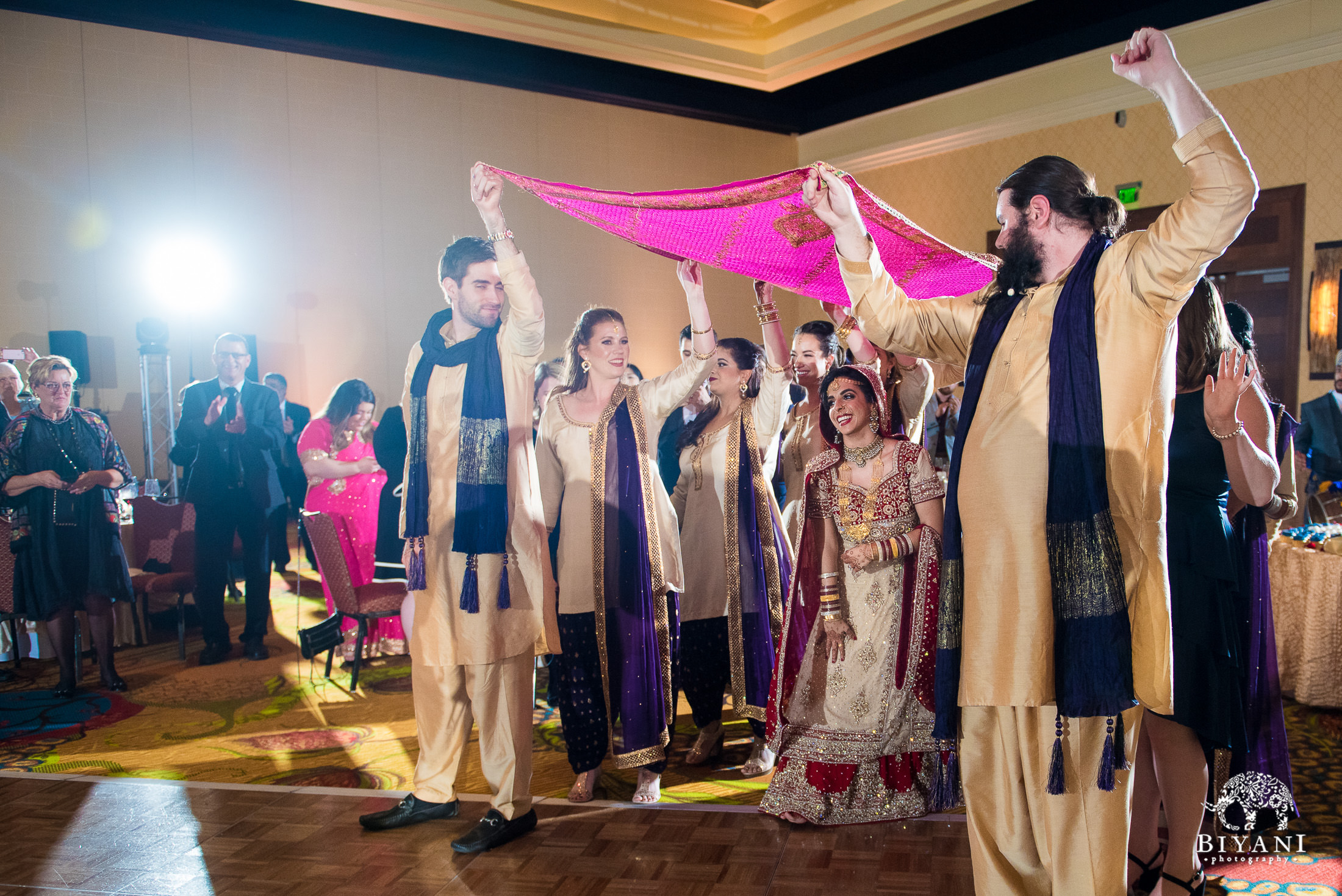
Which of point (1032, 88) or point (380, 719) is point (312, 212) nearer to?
point (380, 719)

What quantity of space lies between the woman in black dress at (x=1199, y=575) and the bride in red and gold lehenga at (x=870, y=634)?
0.69 metres

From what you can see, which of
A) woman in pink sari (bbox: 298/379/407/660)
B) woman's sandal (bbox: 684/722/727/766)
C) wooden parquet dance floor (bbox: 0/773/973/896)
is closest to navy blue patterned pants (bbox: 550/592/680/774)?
wooden parquet dance floor (bbox: 0/773/973/896)

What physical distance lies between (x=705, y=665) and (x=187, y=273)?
6156 millimetres

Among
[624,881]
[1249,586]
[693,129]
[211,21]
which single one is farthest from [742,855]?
[693,129]

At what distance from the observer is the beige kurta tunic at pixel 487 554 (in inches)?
104

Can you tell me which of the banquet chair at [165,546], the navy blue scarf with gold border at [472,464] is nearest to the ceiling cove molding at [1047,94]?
the navy blue scarf with gold border at [472,464]

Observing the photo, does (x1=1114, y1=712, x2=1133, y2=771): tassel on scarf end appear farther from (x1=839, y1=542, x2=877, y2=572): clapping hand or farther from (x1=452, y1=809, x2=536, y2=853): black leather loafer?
(x1=452, y1=809, x2=536, y2=853): black leather loafer

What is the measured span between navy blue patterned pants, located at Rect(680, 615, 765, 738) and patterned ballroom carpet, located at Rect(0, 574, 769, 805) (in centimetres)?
20

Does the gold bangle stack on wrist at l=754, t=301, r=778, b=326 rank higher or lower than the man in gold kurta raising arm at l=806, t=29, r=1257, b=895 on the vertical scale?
higher

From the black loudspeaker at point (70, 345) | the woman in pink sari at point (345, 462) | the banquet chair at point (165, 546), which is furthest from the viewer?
the black loudspeaker at point (70, 345)

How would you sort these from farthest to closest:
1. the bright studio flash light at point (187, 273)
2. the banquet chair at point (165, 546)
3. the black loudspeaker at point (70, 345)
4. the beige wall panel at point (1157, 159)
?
1. the bright studio flash light at point (187, 273)
2. the black loudspeaker at point (70, 345)
3. the beige wall panel at point (1157, 159)
4. the banquet chair at point (165, 546)

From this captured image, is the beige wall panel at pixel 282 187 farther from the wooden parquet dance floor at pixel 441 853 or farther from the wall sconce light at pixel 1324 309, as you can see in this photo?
the wall sconce light at pixel 1324 309

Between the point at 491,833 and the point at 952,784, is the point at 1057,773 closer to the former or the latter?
the point at 952,784

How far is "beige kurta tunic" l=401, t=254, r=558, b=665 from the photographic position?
8.64ft
